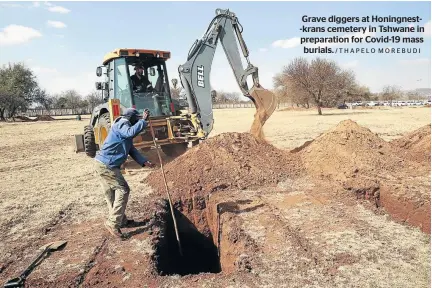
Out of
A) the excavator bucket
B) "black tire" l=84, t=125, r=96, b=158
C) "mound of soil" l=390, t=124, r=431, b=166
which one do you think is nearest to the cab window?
"black tire" l=84, t=125, r=96, b=158

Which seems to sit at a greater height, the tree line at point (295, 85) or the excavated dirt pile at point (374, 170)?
the tree line at point (295, 85)

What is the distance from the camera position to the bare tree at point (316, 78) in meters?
34.6

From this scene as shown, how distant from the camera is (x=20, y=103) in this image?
43125 millimetres

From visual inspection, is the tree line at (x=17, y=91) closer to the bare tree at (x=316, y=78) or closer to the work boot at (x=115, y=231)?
the bare tree at (x=316, y=78)

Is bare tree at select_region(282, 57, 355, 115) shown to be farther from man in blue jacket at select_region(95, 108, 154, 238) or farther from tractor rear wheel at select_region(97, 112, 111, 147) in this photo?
man in blue jacket at select_region(95, 108, 154, 238)

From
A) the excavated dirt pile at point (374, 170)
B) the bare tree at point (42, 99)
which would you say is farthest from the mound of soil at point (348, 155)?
the bare tree at point (42, 99)

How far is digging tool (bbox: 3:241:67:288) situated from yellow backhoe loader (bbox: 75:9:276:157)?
4421mm

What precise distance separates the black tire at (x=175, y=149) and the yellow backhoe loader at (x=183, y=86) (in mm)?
1128

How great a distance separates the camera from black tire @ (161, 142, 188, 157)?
11.0m

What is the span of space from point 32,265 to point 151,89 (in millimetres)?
6052

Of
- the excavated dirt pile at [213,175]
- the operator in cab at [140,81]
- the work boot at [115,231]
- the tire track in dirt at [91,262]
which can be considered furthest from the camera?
the operator in cab at [140,81]

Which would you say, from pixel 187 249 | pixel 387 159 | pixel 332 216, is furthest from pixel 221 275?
pixel 387 159

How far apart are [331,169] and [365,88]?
76.9 m

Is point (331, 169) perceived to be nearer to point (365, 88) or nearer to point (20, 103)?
point (20, 103)
